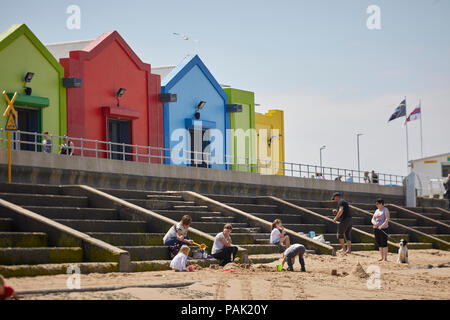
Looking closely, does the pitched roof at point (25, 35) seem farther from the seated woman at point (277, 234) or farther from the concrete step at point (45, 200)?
the seated woman at point (277, 234)

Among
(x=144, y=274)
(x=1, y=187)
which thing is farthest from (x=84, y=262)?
(x=1, y=187)

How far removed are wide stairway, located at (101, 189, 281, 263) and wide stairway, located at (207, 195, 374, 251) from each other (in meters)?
1.99

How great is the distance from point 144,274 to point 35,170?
816 centimetres

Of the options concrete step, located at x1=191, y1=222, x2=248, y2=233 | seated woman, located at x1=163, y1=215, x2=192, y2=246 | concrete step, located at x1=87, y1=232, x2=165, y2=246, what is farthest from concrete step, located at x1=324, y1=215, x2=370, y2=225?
seated woman, located at x1=163, y1=215, x2=192, y2=246

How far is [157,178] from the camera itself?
86.3 feet

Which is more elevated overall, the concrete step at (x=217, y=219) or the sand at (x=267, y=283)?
the concrete step at (x=217, y=219)

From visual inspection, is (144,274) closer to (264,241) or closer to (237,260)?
(237,260)

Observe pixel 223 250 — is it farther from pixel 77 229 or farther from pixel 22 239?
pixel 22 239

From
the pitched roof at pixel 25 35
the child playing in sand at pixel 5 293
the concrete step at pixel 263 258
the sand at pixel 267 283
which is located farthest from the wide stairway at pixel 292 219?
the child playing in sand at pixel 5 293

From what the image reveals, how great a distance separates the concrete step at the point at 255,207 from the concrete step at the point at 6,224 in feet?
31.3

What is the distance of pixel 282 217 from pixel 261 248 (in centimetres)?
521

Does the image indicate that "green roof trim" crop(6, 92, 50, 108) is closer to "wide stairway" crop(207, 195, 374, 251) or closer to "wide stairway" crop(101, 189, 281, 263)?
"wide stairway" crop(101, 189, 281, 263)

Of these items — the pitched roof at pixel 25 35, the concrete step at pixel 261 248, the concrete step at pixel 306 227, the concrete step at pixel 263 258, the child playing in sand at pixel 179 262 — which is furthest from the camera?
the pitched roof at pixel 25 35

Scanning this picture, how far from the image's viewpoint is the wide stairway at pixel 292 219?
23.7 meters
